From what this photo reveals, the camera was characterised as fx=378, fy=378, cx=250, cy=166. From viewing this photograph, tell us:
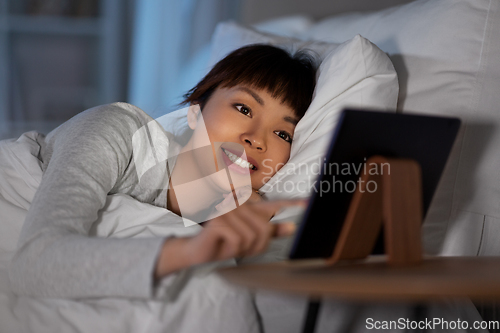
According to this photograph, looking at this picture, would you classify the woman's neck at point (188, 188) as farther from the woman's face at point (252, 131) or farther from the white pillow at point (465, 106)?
the white pillow at point (465, 106)

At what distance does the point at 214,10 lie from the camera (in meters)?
2.56

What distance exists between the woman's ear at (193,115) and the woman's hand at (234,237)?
0.65 meters

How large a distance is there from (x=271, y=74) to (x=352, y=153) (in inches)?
21.3

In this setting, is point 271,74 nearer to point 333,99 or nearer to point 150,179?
point 333,99

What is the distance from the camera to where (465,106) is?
90cm

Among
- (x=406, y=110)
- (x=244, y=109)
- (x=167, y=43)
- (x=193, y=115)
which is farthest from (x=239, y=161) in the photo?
(x=167, y=43)

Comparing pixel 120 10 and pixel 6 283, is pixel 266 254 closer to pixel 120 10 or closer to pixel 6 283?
pixel 6 283

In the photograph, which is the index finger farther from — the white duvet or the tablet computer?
the white duvet

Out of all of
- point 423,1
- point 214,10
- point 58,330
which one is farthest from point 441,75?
point 214,10

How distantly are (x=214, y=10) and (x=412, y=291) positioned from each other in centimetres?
250

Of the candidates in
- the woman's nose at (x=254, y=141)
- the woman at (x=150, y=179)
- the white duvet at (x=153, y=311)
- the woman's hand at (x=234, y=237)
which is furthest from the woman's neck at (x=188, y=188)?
the woman's hand at (x=234, y=237)

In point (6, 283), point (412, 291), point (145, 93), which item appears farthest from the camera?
point (145, 93)

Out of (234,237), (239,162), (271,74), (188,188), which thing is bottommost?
(188,188)

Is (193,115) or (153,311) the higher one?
(193,115)
